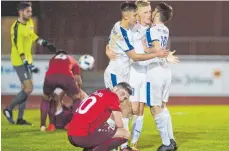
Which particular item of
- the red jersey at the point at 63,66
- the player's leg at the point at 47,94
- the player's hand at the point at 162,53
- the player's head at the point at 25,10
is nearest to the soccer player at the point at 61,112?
the player's leg at the point at 47,94

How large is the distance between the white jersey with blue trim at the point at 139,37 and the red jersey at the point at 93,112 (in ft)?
2.33

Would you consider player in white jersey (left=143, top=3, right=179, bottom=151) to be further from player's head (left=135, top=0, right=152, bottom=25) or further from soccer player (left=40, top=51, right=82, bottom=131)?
soccer player (left=40, top=51, right=82, bottom=131)

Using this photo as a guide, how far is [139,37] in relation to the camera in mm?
5512

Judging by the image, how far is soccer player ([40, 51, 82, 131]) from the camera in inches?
259

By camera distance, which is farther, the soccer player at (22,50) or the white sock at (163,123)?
the soccer player at (22,50)

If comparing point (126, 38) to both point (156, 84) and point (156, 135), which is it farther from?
point (156, 135)

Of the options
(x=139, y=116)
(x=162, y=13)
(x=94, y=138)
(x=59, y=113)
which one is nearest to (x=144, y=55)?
(x=162, y=13)

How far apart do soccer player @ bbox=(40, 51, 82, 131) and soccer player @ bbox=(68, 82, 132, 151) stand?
168cm

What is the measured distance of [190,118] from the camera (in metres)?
7.97

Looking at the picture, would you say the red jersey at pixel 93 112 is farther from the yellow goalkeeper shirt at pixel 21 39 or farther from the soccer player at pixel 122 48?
the yellow goalkeeper shirt at pixel 21 39

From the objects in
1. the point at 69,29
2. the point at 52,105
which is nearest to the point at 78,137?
the point at 52,105

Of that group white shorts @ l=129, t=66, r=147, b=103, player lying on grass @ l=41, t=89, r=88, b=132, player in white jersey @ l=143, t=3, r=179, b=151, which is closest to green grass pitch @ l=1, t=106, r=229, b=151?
player lying on grass @ l=41, t=89, r=88, b=132

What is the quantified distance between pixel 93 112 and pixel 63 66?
1.84m

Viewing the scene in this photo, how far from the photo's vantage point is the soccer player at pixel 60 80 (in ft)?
21.6
